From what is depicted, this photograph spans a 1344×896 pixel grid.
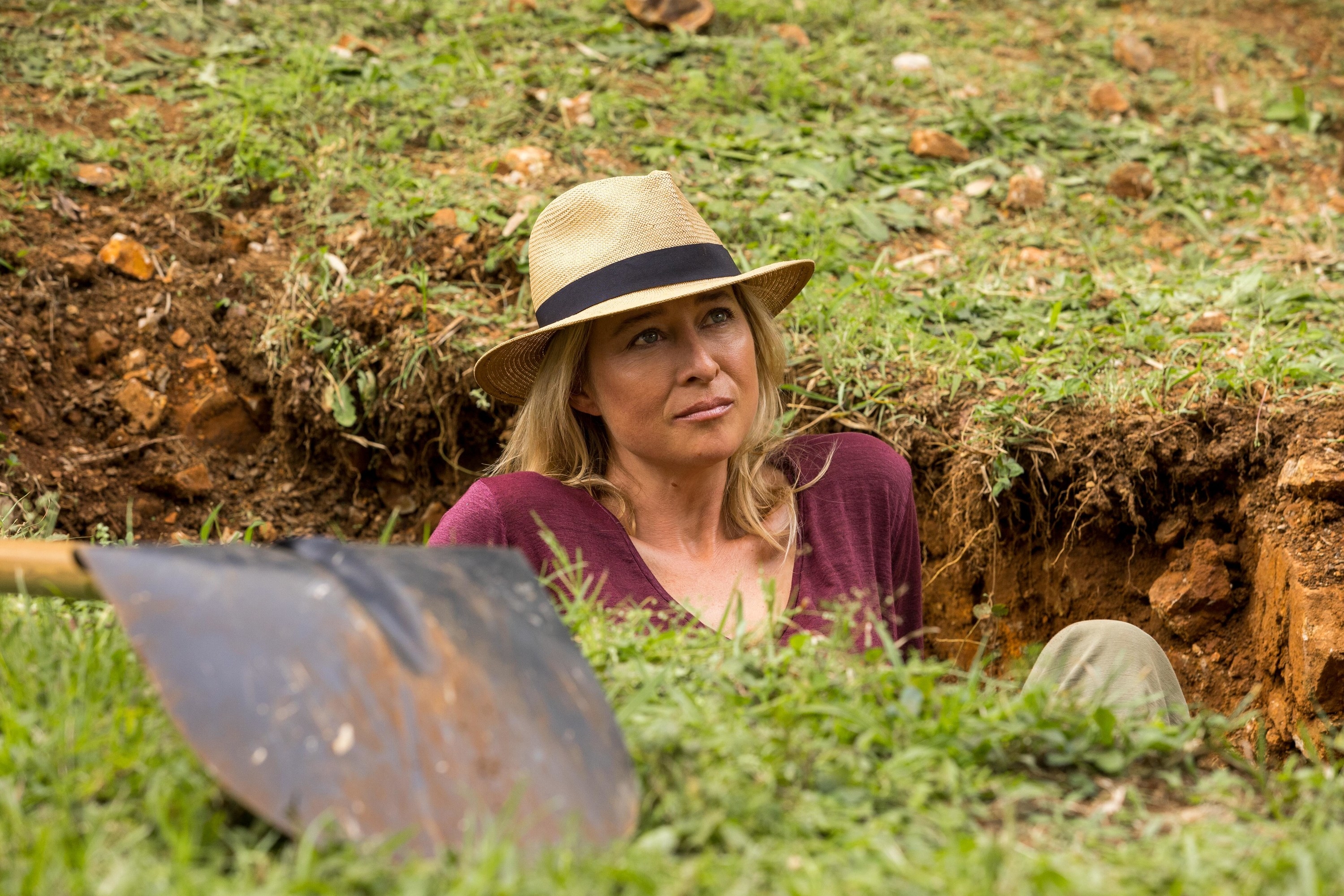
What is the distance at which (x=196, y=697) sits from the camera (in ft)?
4.45

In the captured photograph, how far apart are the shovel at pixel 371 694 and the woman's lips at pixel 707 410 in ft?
3.55

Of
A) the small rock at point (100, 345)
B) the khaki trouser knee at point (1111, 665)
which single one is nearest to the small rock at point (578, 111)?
the small rock at point (100, 345)

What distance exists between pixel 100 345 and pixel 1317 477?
3951mm

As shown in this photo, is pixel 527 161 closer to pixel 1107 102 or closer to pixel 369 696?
pixel 1107 102

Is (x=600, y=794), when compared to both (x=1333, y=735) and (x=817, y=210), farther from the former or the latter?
(x=817, y=210)

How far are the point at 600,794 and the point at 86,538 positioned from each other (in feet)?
9.58

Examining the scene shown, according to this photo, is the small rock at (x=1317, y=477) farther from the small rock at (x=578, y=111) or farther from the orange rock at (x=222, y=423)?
the orange rock at (x=222, y=423)

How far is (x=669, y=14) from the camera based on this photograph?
5.64m

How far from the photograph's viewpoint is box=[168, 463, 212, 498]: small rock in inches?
151

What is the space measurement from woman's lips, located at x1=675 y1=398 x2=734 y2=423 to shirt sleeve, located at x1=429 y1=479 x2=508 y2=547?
0.49 metres

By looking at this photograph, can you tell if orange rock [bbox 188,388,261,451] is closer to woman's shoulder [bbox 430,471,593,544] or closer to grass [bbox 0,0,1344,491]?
grass [bbox 0,0,1344,491]

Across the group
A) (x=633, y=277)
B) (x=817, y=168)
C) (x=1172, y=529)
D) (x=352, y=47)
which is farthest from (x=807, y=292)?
(x=352, y=47)

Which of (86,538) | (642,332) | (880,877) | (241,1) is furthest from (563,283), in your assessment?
(241,1)

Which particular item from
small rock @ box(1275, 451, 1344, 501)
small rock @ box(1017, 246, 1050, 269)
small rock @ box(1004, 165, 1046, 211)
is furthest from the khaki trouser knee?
small rock @ box(1004, 165, 1046, 211)
